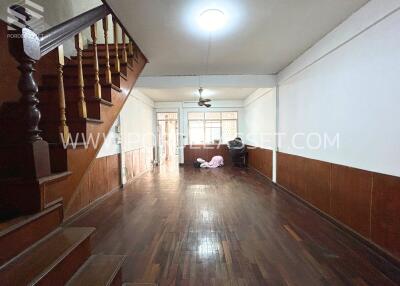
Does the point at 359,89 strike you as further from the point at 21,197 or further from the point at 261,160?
the point at 261,160

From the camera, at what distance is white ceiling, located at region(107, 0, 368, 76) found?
2.19 m

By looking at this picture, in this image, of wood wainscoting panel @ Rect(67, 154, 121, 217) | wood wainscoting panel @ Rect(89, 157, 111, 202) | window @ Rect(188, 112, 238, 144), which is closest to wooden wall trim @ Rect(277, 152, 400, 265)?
wood wainscoting panel @ Rect(67, 154, 121, 217)

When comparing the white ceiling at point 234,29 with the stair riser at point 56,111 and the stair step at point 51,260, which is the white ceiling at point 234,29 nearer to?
the stair riser at point 56,111

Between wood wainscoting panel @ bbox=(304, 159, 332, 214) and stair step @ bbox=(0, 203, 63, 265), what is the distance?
10.3 ft

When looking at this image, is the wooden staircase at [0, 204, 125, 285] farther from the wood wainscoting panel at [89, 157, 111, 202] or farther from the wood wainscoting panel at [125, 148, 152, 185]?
the wood wainscoting panel at [125, 148, 152, 185]

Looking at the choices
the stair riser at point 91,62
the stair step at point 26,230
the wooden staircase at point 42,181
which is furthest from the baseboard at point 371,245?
the stair riser at point 91,62

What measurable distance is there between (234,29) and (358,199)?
8.04 feet

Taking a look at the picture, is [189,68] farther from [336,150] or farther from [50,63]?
[336,150]

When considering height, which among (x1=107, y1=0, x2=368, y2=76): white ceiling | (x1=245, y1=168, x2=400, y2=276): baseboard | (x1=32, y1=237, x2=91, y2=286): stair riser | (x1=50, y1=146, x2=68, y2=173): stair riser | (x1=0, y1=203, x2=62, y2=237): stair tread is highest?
(x1=107, y1=0, x2=368, y2=76): white ceiling

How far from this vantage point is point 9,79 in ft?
6.93

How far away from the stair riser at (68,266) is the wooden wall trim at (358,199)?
257cm

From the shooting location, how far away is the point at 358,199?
96.3 inches

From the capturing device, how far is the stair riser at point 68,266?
1.00 m

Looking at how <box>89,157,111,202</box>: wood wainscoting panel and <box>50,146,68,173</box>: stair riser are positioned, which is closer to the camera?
<box>50,146,68,173</box>: stair riser
